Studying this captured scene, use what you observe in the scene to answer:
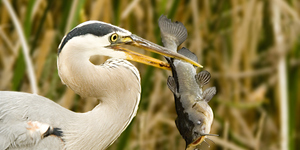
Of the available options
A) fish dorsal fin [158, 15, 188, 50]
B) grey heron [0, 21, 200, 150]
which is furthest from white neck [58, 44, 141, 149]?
fish dorsal fin [158, 15, 188, 50]

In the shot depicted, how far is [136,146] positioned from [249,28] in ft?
3.36

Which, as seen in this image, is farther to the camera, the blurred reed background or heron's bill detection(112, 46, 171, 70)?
the blurred reed background

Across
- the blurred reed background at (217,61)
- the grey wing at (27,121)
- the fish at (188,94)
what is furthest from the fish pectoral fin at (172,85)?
the blurred reed background at (217,61)

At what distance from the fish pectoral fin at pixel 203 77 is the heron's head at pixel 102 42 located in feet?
0.25

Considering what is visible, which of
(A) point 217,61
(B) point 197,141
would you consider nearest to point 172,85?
(B) point 197,141

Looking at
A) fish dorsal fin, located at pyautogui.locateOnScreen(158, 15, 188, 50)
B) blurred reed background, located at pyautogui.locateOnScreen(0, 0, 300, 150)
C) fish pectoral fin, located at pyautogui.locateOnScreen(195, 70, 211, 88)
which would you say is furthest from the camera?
blurred reed background, located at pyautogui.locateOnScreen(0, 0, 300, 150)

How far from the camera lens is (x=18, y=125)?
1.40 m

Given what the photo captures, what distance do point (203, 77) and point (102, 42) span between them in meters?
0.32

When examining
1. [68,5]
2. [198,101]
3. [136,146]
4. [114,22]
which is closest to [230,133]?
[136,146]

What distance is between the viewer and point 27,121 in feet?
4.65

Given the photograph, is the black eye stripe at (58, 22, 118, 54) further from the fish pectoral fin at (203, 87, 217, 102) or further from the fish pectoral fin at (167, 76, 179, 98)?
the fish pectoral fin at (203, 87, 217, 102)

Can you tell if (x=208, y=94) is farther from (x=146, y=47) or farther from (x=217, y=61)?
(x=217, y=61)

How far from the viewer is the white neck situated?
4.69ft

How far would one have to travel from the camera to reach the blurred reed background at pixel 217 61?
243 cm
